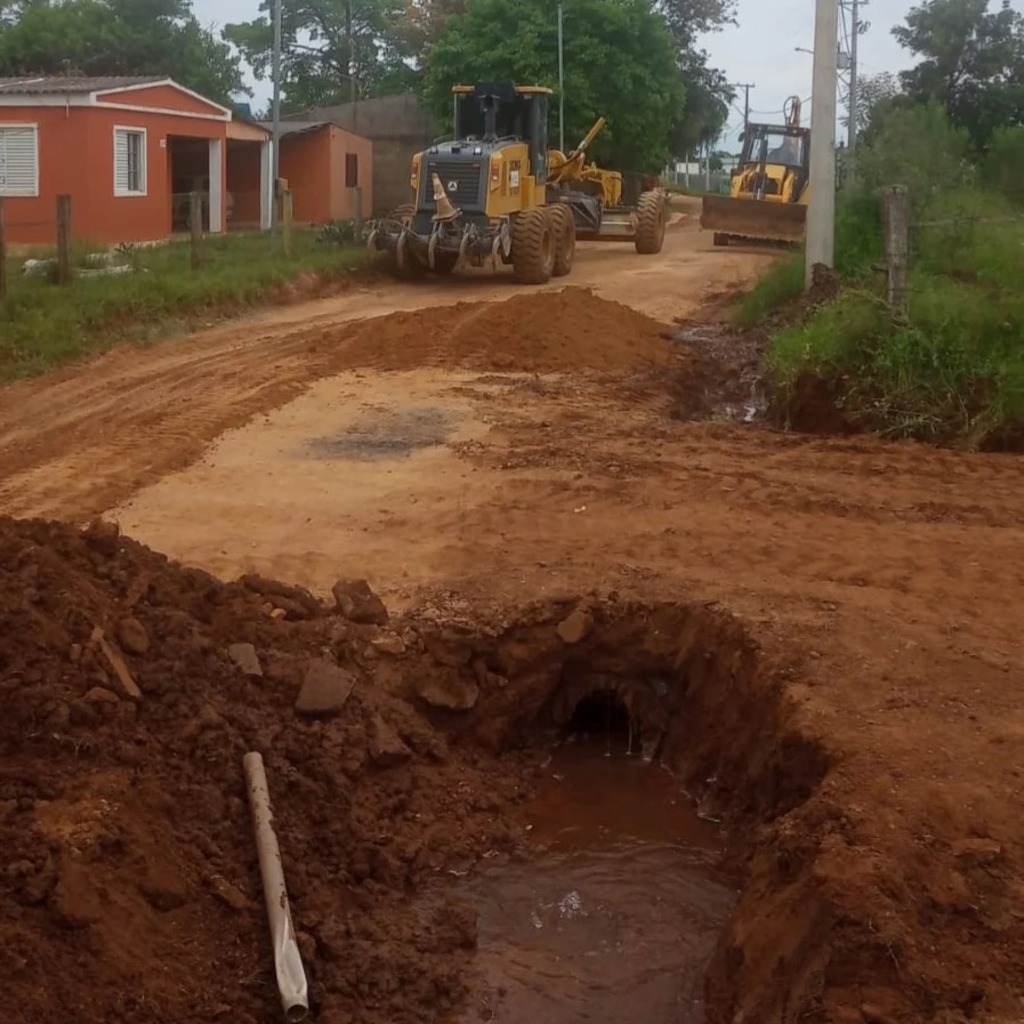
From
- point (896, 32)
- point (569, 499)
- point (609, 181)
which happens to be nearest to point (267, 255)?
point (609, 181)

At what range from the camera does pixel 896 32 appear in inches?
1377

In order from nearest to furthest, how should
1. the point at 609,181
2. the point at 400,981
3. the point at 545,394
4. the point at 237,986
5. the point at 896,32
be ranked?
the point at 237,986
the point at 400,981
the point at 545,394
the point at 609,181
the point at 896,32

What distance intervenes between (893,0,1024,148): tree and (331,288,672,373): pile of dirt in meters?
A: 20.4

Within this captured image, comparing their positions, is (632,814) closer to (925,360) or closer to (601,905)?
(601,905)

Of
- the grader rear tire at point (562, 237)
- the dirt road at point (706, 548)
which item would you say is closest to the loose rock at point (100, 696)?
the dirt road at point (706, 548)

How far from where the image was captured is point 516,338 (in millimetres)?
15398

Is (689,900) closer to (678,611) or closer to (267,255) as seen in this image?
(678,611)

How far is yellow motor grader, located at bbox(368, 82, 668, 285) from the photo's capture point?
21.1m

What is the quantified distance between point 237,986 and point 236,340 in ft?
40.2

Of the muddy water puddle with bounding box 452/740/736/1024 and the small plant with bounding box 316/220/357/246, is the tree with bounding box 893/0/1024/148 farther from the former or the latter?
the muddy water puddle with bounding box 452/740/736/1024

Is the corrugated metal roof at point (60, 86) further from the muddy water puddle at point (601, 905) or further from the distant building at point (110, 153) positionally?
the muddy water puddle at point (601, 905)

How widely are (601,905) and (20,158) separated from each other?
72.6ft

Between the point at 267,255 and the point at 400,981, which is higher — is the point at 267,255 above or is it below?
above

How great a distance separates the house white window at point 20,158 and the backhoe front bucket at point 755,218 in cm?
1219
